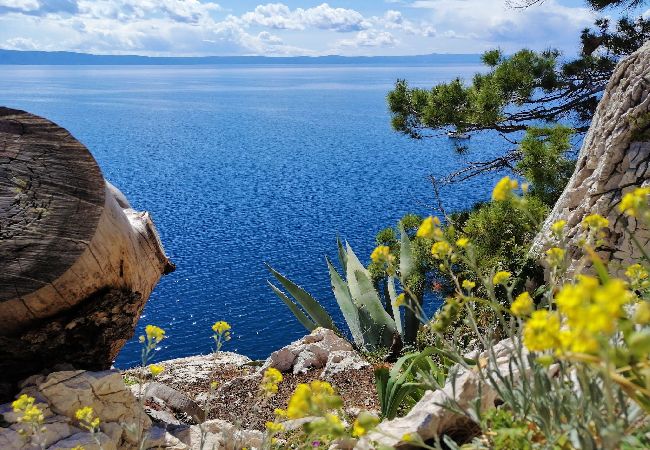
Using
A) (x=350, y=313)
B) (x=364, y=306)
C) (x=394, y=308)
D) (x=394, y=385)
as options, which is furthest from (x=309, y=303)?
(x=394, y=385)

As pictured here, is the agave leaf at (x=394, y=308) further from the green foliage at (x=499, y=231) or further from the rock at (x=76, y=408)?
the rock at (x=76, y=408)

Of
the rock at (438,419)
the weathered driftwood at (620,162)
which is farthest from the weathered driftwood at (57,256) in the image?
the weathered driftwood at (620,162)

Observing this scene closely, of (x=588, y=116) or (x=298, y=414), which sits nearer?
(x=298, y=414)

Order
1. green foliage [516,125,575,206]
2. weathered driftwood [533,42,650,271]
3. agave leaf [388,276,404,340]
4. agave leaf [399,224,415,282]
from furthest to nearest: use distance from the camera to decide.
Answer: agave leaf [399,224,415,282] → green foliage [516,125,575,206] → agave leaf [388,276,404,340] → weathered driftwood [533,42,650,271]

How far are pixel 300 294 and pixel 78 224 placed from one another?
3706mm

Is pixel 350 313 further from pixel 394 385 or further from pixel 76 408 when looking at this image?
pixel 76 408

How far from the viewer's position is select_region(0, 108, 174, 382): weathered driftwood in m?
3.29

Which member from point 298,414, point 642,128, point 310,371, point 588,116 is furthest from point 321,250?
point 298,414

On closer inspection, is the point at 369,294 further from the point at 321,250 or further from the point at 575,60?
the point at 321,250

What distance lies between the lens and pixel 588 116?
7934 millimetres

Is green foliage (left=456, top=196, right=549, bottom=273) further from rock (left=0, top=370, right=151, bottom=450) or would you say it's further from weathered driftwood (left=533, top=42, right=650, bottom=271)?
rock (left=0, top=370, right=151, bottom=450)

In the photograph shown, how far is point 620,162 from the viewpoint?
14.3ft

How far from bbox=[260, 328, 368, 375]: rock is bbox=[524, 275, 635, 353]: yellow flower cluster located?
15.7 ft

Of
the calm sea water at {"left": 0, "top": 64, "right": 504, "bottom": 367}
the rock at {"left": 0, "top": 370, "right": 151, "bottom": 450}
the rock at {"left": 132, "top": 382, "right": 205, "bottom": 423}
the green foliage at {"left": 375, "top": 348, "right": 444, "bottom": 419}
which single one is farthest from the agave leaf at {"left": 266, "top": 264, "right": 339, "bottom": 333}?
the rock at {"left": 0, "top": 370, "right": 151, "bottom": 450}
